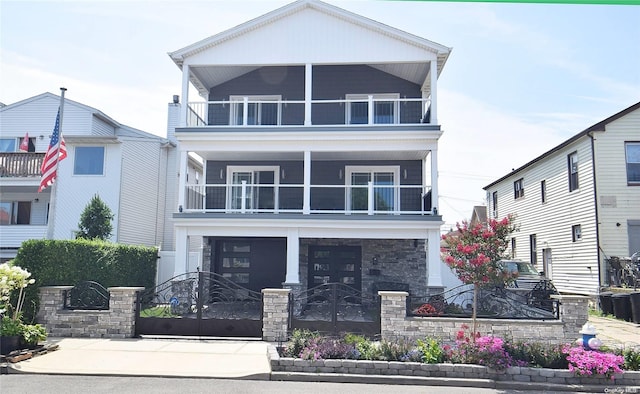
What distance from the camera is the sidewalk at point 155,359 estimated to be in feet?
26.8

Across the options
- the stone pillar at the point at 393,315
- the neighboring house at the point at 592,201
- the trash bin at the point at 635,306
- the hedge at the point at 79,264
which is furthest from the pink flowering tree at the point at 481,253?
the neighboring house at the point at 592,201

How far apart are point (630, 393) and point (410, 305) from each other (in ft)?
14.3

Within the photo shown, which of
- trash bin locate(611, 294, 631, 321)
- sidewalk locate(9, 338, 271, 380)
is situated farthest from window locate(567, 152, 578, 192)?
sidewalk locate(9, 338, 271, 380)

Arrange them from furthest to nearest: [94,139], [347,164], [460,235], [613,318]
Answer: [94,139] → [347,164] → [613,318] → [460,235]

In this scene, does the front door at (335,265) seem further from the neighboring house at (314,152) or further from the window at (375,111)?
the window at (375,111)

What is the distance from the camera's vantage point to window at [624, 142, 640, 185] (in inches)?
693

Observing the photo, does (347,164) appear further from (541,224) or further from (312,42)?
(541,224)

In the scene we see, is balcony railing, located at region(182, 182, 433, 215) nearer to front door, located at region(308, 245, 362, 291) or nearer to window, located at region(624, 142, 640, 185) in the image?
front door, located at region(308, 245, 362, 291)

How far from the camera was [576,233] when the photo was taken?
63.2ft

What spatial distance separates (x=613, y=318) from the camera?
15.3 meters

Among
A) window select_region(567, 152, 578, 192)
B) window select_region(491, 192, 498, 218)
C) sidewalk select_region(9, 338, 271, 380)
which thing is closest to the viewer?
sidewalk select_region(9, 338, 271, 380)

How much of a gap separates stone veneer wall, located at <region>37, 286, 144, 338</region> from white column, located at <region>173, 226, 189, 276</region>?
409 centimetres

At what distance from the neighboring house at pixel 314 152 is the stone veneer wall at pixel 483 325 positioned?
4.10m

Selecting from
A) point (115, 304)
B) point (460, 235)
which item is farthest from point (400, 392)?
point (115, 304)
